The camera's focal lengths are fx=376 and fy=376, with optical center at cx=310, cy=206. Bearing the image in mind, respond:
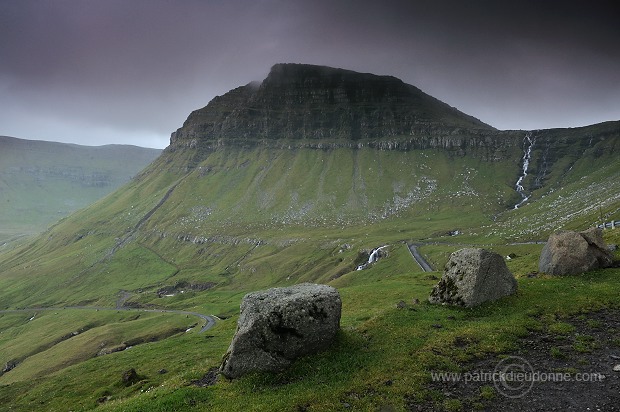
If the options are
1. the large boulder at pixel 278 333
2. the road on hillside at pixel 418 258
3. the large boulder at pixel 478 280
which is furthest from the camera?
the road on hillside at pixel 418 258

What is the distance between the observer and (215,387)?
80.2ft

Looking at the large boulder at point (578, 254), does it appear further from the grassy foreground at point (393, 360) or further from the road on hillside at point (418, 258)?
the road on hillside at point (418, 258)

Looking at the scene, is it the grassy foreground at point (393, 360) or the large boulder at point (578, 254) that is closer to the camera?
the grassy foreground at point (393, 360)

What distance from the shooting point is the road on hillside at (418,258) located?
142 metres

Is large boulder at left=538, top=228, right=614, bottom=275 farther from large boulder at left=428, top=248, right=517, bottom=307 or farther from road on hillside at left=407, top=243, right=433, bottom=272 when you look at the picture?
road on hillside at left=407, top=243, right=433, bottom=272

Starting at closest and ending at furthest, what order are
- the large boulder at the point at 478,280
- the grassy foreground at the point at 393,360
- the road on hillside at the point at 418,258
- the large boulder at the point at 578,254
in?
the grassy foreground at the point at 393,360 → the large boulder at the point at 478,280 → the large boulder at the point at 578,254 → the road on hillside at the point at 418,258

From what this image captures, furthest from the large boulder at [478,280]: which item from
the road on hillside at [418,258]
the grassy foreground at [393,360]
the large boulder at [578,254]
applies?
the road on hillside at [418,258]

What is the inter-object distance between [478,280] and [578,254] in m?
13.8

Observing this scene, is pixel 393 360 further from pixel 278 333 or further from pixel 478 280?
pixel 478 280

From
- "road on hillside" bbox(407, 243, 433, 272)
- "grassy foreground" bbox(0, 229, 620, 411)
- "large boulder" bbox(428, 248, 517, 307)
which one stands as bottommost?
"road on hillside" bbox(407, 243, 433, 272)

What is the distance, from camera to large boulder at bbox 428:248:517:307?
3272 cm

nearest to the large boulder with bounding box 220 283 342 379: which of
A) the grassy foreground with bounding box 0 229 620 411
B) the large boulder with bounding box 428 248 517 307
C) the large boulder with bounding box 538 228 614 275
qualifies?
the grassy foreground with bounding box 0 229 620 411

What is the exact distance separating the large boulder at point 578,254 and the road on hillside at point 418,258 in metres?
103

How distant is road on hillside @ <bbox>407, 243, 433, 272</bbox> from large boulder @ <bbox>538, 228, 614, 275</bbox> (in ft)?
337
